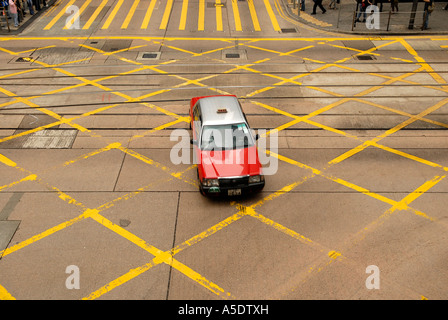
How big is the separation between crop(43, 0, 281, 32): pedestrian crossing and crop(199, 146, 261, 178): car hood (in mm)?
13932

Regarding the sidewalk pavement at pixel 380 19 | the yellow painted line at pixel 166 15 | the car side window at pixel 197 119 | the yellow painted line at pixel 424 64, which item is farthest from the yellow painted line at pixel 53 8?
the yellow painted line at pixel 424 64

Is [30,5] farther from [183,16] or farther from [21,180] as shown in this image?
[21,180]

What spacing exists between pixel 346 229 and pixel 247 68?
1009 centimetres

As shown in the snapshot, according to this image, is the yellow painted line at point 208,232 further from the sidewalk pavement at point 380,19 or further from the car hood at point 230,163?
the sidewalk pavement at point 380,19

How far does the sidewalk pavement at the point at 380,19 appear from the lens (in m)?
21.3

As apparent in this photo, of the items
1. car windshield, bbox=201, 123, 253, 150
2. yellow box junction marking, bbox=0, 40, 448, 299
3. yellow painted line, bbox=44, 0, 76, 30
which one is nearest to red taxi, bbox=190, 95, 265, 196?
car windshield, bbox=201, 123, 253, 150

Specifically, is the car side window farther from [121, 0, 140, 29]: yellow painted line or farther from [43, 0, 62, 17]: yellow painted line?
[43, 0, 62, 17]: yellow painted line

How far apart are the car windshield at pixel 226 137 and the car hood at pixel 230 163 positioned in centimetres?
16

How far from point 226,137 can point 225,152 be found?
0.49 m

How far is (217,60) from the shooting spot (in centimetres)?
1831

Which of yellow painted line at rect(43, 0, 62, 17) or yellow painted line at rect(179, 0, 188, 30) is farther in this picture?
yellow painted line at rect(43, 0, 62, 17)

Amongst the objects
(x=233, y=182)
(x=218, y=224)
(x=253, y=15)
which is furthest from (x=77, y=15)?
(x=218, y=224)

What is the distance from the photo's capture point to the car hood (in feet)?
32.0
